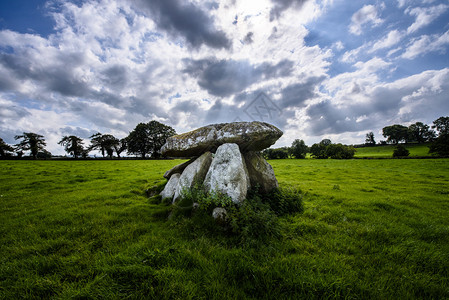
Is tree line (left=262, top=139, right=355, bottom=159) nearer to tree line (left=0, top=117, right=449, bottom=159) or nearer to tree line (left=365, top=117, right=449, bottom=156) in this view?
tree line (left=0, top=117, right=449, bottom=159)

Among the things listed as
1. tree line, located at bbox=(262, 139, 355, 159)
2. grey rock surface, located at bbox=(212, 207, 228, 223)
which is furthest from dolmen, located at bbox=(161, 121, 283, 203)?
tree line, located at bbox=(262, 139, 355, 159)

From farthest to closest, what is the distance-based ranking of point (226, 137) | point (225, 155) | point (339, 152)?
point (339, 152) < point (226, 137) < point (225, 155)

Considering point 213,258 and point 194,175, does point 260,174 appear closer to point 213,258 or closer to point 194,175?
point 194,175

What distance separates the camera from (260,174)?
7.42 m

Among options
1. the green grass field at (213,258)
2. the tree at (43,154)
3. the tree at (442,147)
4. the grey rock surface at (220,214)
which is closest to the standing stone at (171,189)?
the green grass field at (213,258)

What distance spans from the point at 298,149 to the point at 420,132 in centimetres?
6912

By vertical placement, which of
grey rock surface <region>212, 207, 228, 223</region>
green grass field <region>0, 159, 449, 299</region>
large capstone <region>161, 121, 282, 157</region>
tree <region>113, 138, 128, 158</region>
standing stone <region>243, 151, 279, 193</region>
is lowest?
green grass field <region>0, 159, 449, 299</region>

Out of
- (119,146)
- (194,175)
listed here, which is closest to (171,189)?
(194,175)

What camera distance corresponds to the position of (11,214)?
5.84 m

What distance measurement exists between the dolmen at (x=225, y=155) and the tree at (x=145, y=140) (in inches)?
1832

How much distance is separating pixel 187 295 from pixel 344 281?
2682 mm

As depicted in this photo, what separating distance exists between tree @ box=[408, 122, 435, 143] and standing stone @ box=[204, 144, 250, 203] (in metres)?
107

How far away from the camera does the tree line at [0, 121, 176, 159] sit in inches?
1683

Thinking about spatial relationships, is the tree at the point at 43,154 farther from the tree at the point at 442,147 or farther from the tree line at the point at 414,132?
the tree line at the point at 414,132
